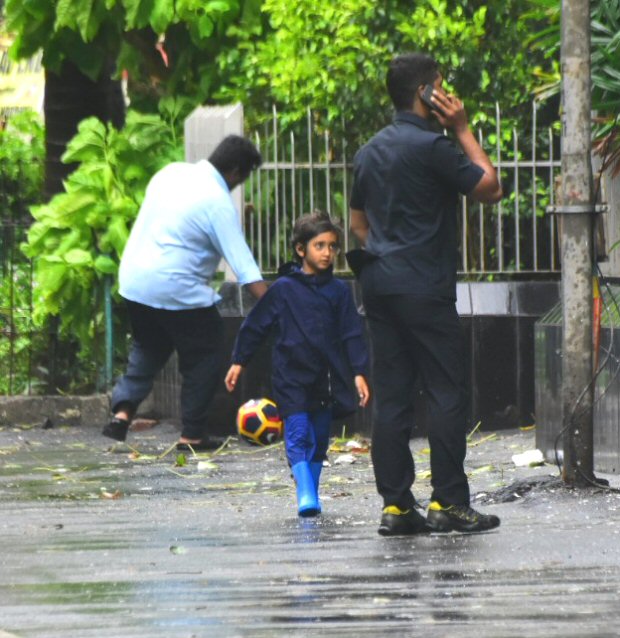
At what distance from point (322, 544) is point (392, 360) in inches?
32.8

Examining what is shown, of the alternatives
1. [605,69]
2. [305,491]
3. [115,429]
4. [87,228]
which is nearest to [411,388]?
[305,491]

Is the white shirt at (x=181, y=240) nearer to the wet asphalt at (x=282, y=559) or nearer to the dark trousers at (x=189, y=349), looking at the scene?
the dark trousers at (x=189, y=349)

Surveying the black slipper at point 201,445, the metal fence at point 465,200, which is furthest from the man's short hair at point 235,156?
the black slipper at point 201,445

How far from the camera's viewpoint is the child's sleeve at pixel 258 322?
8.70 metres

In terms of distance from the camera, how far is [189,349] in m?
11.7

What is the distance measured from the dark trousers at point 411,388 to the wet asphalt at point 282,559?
0.23 metres

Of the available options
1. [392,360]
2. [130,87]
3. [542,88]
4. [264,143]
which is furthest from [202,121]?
[392,360]

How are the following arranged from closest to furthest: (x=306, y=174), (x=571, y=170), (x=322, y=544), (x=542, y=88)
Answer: (x=322, y=544) < (x=571, y=170) < (x=542, y=88) < (x=306, y=174)

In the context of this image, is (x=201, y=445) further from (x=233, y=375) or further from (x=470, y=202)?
(x=233, y=375)

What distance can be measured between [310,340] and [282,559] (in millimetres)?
1844

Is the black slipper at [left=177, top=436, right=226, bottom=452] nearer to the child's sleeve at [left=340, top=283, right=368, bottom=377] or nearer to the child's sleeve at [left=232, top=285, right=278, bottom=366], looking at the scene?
the child's sleeve at [left=232, top=285, right=278, bottom=366]

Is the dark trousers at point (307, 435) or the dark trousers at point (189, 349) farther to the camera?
the dark trousers at point (189, 349)

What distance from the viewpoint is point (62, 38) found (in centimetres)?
1418

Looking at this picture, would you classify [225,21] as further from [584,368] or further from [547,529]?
[547,529]
